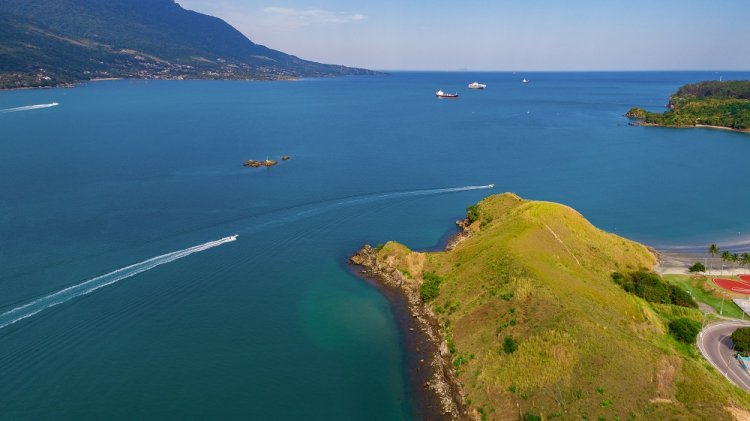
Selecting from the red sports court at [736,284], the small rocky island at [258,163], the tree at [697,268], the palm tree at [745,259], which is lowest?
the red sports court at [736,284]

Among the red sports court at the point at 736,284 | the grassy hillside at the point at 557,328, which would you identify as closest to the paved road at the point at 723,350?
the grassy hillside at the point at 557,328

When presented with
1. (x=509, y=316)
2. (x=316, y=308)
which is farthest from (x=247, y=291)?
(x=509, y=316)

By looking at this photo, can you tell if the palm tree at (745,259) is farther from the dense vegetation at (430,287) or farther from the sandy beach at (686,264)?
the dense vegetation at (430,287)

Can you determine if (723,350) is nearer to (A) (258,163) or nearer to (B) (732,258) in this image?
(B) (732,258)

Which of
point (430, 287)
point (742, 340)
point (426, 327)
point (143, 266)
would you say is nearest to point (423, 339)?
point (426, 327)

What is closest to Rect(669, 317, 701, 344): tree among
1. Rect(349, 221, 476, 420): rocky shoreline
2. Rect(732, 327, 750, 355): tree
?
Rect(732, 327, 750, 355): tree
